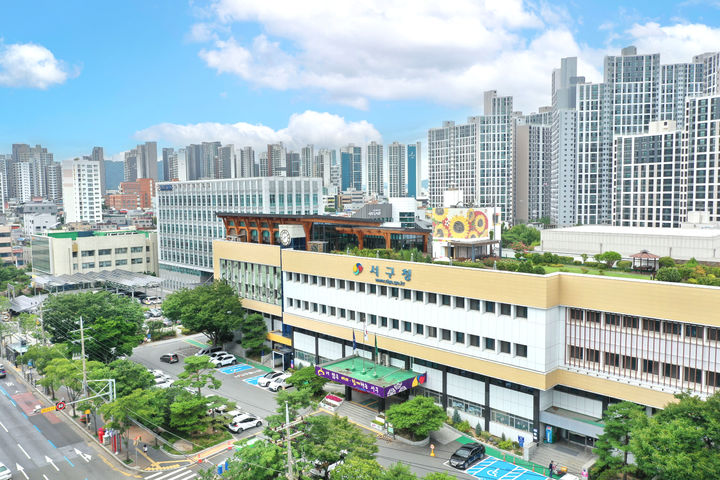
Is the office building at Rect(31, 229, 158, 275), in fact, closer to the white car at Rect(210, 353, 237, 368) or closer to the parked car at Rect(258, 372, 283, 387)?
the white car at Rect(210, 353, 237, 368)

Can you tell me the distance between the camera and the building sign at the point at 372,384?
4963cm

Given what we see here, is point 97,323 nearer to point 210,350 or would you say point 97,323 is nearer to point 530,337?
point 210,350

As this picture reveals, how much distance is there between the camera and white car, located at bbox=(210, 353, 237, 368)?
70.2m

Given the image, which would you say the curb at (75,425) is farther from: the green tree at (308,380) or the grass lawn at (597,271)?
the grass lawn at (597,271)

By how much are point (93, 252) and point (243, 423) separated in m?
89.0

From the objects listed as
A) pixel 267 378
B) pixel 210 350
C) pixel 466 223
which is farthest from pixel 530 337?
pixel 210 350

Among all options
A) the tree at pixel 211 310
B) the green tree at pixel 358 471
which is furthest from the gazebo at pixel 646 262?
the tree at pixel 211 310

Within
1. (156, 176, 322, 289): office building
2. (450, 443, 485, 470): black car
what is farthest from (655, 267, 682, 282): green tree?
(156, 176, 322, 289): office building

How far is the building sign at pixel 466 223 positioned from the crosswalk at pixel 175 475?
37513 mm

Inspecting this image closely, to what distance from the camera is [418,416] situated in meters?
44.9

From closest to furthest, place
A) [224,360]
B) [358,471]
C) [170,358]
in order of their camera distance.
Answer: [358,471] → [224,360] → [170,358]

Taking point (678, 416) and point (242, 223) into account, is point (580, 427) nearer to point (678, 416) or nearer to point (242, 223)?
point (678, 416)

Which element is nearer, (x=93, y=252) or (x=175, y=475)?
(x=175, y=475)

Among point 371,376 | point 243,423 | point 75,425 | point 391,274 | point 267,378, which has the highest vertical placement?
point 391,274
